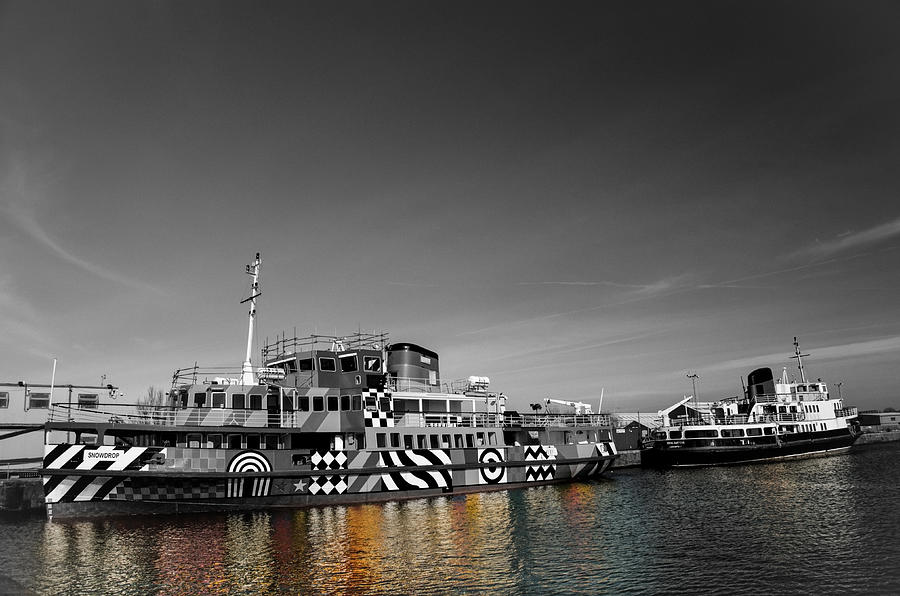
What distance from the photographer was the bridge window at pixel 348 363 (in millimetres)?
32500

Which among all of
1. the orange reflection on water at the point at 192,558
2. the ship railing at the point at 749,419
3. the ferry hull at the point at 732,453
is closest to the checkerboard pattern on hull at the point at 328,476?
the orange reflection on water at the point at 192,558

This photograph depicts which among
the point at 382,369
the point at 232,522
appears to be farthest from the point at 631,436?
the point at 232,522

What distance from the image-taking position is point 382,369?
108 feet

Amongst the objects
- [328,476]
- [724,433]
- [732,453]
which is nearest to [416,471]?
→ [328,476]

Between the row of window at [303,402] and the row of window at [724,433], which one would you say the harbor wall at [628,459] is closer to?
the row of window at [724,433]

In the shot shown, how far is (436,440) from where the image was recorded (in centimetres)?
3322

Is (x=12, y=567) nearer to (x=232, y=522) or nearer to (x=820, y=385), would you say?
(x=232, y=522)

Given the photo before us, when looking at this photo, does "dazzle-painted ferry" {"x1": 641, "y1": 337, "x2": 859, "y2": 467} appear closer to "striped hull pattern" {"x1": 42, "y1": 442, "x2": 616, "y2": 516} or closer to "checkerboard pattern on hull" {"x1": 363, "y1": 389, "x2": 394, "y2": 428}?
"striped hull pattern" {"x1": 42, "y1": 442, "x2": 616, "y2": 516}

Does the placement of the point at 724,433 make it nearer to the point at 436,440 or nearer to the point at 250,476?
the point at 436,440

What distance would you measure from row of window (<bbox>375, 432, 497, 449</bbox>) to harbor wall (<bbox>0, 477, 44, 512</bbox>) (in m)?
18.4

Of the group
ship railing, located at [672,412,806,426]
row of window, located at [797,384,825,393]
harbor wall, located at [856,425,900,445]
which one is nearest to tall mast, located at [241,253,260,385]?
ship railing, located at [672,412,806,426]

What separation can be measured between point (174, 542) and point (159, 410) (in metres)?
8.00

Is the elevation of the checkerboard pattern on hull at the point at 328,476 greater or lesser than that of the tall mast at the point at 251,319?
lesser

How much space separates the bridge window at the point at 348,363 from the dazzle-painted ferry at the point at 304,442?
0.07 metres
